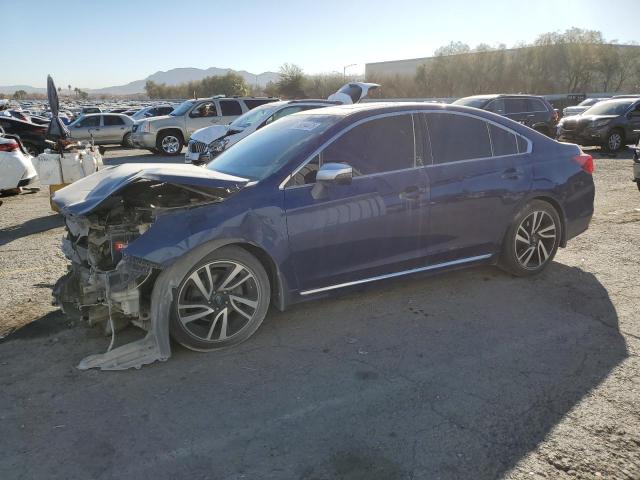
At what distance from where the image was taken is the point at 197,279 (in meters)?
3.61

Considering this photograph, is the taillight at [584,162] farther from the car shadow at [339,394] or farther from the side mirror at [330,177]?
the side mirror at [330,177]

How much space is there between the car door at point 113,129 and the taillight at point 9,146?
12488mm

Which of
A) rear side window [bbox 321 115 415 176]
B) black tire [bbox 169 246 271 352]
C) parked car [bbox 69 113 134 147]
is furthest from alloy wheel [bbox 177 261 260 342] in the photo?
parked car [bbox 69 113 134 147]

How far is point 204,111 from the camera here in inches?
734

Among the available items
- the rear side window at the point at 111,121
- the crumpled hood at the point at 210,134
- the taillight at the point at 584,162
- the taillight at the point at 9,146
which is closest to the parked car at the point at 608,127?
the crumpled hood at the point at 210,134

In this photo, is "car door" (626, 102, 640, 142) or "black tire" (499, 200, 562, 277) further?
"car door" (626, 102, 640, 142)

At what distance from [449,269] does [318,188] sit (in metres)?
1.58

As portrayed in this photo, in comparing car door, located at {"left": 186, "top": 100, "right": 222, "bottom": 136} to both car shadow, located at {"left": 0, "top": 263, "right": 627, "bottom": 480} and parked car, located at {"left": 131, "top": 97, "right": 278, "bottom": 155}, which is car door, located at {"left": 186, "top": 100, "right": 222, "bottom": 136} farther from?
car shadow, located at {"left": 0, "top": 263, "right": 627, "bottom": 480}

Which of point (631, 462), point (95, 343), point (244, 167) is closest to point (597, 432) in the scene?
point (631, 462)

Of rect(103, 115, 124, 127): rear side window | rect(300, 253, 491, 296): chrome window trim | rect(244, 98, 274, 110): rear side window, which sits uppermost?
rect(244, 98, 274, 110): rear side window

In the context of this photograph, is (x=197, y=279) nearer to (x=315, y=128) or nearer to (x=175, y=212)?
(x=175, y=212)

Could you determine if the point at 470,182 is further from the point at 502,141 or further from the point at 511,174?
the point at 502,141

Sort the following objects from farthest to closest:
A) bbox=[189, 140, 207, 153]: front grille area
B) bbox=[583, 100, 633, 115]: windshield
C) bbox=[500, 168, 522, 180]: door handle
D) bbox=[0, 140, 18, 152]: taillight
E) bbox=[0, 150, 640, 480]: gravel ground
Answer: bbox=[583, 100, 633, 115]: windshield → bbox=[189, 140, 207, 153]: front grille area → bbox=[0, 140, 18, 152]: taillight → bbox=[500, 168, 522, 180]: door handle → bbox=[0, 150, 640, 480]: gravel ground

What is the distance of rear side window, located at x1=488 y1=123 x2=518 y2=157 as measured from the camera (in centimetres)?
493
